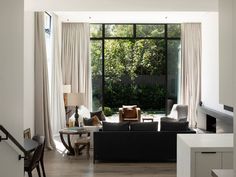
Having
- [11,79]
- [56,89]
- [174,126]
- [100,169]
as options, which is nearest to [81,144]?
[100,169]

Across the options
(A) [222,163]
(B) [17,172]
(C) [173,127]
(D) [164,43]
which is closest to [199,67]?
(D) [164,43]

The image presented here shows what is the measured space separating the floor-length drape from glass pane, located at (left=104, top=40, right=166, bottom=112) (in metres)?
4.65

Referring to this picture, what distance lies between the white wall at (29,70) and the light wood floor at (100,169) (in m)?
1.28

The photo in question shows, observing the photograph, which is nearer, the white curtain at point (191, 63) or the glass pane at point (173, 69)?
the white curtain at point (191, 63)

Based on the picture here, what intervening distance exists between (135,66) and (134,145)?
6.46 m

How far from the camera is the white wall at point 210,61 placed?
10.4m

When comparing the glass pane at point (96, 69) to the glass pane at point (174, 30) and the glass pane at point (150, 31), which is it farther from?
the glass pane at point (174, 30)

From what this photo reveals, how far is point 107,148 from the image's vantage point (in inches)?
286

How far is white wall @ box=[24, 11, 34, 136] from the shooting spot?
26.5 feet

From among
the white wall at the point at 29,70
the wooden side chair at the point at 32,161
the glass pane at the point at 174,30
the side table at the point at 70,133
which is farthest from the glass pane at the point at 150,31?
the wooden side chair at the point at 32,161

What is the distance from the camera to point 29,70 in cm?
841

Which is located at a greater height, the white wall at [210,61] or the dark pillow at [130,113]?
the white wall at [210,61]

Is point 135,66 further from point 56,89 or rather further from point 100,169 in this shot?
point 100,169

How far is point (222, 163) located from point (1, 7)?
2879mm
